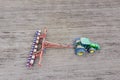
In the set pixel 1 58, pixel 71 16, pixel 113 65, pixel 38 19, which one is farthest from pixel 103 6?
pixel 1 58

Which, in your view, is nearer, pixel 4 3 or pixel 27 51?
pixel 27 51

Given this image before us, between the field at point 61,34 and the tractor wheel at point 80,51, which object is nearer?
the field at point 61,34

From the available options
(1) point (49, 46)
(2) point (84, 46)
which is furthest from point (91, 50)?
(1) point (49, 46)

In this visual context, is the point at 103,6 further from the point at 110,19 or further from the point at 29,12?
the point at 29,12

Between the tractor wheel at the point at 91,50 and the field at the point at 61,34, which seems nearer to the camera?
the field at the point at 61,34

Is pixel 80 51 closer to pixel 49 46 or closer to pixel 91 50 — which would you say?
pixel 91 50
